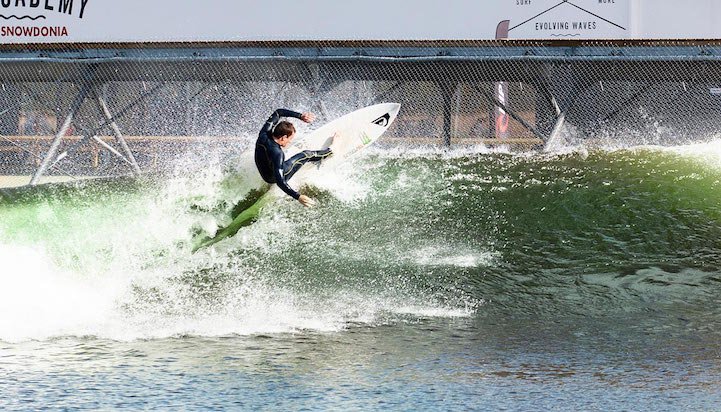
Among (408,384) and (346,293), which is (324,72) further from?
(408,384)

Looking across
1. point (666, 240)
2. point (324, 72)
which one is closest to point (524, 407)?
point (666, 240)

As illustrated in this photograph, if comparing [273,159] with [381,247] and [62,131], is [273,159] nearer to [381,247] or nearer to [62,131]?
[381,247]

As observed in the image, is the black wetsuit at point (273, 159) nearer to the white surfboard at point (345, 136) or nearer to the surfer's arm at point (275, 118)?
the surfer's arm at point (275, 118)

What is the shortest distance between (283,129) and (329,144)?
2.33 m

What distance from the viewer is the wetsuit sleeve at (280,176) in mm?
11859

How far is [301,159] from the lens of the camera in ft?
43.8

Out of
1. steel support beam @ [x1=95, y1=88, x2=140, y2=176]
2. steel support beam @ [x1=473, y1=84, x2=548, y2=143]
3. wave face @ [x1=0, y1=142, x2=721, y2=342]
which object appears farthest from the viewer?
steel support beam @ [x1=95, y1=88, x2=140, y2=176]

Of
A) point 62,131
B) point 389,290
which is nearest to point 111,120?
point 62,131

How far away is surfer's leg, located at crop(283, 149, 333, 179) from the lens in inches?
510

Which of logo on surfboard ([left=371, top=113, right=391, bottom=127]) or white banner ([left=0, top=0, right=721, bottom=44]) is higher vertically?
white banner ([left=0, top=0, right=721, bottom=44])

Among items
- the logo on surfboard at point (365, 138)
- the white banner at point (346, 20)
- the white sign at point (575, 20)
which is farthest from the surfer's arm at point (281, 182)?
the white sign at point (575, 20)

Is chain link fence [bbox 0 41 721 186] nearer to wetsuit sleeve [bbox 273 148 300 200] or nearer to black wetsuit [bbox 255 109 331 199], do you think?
black wetsuit [bbox 255 109 331 199]

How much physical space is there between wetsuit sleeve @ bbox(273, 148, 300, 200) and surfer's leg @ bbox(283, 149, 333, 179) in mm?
426

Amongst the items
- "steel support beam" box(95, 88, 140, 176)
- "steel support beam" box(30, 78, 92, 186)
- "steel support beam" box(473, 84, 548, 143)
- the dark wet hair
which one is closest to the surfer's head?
the dark wet hair
